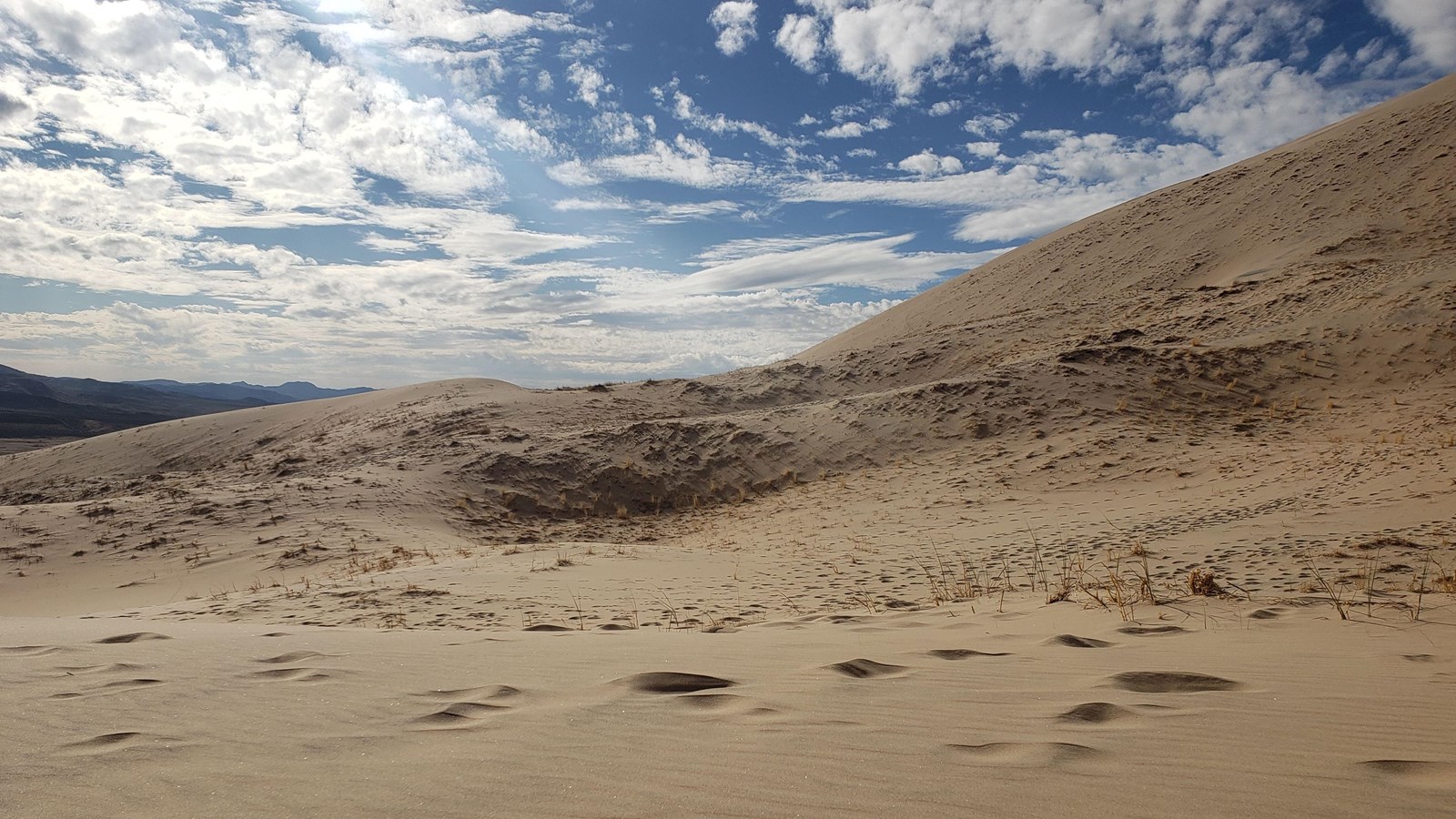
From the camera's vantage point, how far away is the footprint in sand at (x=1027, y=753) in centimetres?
253

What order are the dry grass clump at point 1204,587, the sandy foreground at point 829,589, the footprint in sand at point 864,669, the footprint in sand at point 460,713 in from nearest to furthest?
the sandy foreground at point 829,589
the footprint in sand at point 460,713
the footprint in sand at point 864,669
the dry grass clump at point 1204,587

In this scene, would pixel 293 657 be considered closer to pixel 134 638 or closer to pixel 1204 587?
pixel 134 638

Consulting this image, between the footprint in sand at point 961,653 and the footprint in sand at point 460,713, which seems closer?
the footprint in sand at point 460,713

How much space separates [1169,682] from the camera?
3.49 metres

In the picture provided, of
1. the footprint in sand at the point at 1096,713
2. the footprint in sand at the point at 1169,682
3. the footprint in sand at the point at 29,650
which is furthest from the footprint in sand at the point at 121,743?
the footprint in sand at the point at 1169,682

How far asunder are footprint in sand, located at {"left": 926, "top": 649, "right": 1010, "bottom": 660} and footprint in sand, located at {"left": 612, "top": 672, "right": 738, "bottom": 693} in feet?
4.16

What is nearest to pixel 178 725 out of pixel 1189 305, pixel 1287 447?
pixel 1287 447

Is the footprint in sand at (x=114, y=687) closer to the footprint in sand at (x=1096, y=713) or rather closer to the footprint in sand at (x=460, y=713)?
the footprint in sand at (x=460, y=713)

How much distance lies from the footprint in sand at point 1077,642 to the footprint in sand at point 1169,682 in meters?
0.80

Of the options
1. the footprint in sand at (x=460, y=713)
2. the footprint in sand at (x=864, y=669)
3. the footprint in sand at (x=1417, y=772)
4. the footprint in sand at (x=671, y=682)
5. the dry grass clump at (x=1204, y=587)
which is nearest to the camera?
the footprint in sand at (x=1417, y=772)

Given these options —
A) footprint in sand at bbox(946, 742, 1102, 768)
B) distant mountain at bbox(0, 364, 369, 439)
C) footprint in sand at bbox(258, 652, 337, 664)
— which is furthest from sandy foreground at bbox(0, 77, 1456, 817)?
distant mountain at bbox(0, 364, 369, 439)

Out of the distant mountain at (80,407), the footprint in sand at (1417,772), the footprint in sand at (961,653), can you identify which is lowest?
the footprint in sand at (961,653)

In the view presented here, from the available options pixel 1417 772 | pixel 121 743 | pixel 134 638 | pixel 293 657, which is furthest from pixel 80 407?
pixel 1417 772

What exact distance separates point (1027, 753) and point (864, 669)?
1354mm
